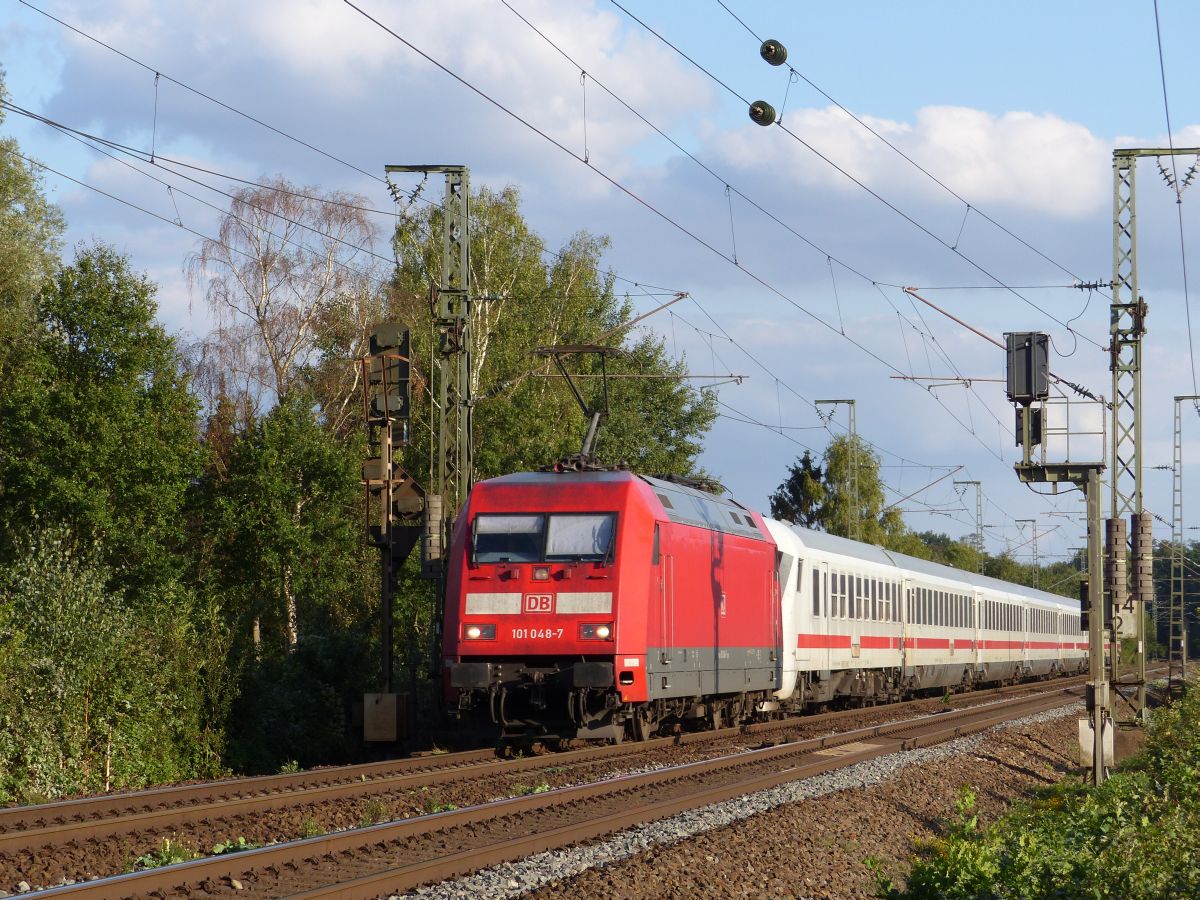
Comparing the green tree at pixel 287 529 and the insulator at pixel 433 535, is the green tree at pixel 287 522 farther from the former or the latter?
the insulator at pixel 433 535

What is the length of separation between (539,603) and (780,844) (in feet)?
22.6

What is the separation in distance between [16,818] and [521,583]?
737 cm

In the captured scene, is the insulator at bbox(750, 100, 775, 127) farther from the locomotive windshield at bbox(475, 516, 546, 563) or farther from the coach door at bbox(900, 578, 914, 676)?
the coach door at bbox(900, 578, 914, 676)

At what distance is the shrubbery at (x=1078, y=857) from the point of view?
8.37m

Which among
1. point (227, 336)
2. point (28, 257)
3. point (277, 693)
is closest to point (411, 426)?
point (227, 336)

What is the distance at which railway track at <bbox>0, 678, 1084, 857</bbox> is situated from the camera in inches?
434

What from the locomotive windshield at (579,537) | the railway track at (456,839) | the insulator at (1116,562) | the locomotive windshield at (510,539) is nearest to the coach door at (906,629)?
the insulator at (1116,562)

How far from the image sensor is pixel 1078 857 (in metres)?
9.62

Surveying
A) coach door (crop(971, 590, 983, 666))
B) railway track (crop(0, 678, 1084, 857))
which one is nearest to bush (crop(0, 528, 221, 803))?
railway track (crop(0, 678, 1084, 857))

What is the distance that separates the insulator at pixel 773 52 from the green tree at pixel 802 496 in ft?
174

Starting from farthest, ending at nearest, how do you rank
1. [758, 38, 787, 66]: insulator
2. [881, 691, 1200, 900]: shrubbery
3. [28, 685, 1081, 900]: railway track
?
[758, 38, 787, 66]: insulator < [28, 685, 1081, 900]: railway track < [881, 691, 1200, 900]: shrubbery

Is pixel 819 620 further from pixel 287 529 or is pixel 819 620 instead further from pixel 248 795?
pixel 248 795

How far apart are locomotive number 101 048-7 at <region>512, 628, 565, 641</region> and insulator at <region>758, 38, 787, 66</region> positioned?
7356mm

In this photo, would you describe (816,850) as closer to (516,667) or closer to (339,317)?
(516,667)
